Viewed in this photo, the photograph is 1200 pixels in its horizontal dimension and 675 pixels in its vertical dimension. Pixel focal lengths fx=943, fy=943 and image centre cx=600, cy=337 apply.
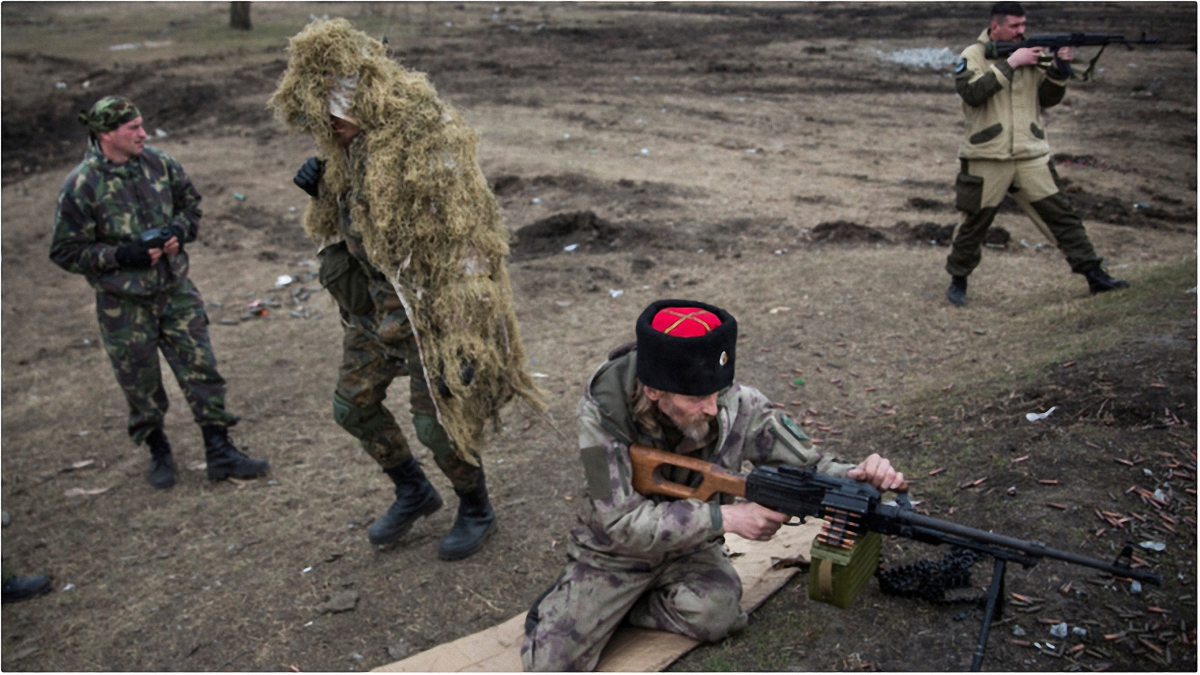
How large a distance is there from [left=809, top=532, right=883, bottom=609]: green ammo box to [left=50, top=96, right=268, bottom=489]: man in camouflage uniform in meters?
3.84

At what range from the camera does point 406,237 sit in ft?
13.6

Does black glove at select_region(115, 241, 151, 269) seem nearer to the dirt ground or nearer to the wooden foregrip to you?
the dirt ground

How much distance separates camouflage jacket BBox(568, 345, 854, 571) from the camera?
3.27m

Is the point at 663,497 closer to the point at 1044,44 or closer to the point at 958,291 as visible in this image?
the point at 958,291

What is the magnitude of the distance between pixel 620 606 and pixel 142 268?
3587 millimetres

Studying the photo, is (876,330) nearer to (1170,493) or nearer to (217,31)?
(1170,493)

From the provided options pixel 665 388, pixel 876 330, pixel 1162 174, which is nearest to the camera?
pixel 665 388

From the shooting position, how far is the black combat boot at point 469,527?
469cm

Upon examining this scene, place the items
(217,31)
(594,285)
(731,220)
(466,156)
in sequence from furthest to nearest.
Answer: (217,31), (731,220), (594,285), (466,156)

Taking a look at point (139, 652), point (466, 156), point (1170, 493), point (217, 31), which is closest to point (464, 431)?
point (466, 156)

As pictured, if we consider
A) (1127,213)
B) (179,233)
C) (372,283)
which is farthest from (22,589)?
(1127,213)

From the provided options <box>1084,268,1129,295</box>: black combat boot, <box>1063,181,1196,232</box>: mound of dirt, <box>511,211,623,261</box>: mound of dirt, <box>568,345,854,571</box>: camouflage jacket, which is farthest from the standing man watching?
<box>568,345,854,571</box>: camouflage jacket

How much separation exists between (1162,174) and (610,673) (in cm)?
967

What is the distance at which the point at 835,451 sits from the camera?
206 inches
